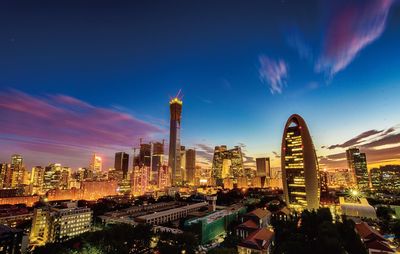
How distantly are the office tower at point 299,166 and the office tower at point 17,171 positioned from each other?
17126 cm

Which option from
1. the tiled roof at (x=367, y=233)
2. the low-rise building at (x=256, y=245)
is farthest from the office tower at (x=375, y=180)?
the low-rise building at (x=256, y=245)

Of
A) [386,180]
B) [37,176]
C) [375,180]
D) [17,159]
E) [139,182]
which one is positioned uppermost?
[17,159]

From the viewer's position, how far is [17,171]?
16112 cm

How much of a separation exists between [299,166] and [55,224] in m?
69.7

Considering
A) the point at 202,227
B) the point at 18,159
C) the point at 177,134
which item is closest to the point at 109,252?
the point at 202,227

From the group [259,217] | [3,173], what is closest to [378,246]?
[259,217]

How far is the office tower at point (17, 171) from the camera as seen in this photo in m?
155

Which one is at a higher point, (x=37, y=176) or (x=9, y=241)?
(x=37, y=176)

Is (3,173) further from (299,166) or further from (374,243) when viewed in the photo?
(374,243)

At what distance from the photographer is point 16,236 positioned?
32.9 meters

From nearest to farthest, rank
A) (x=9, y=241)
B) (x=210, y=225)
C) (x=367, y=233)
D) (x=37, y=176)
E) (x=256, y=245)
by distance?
1. (x=9, y=241)
2. (x=256, y=245)
3. (x=367, y=233)
4. (x=210, y=225)
5. (x=37, y=176)

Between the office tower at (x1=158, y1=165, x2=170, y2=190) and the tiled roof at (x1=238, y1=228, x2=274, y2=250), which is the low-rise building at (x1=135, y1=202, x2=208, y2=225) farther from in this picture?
the office tower at (x1=158, y1=165, x2=170, y2=190)

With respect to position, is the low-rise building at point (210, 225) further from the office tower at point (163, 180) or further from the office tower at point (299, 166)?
the office tower at point (163, 180)

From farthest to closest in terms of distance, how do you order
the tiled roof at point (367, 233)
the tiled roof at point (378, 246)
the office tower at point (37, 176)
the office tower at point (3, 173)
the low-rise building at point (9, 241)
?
1. the office tower at point (37, 176)
2. the office tower at point (3, 173)
3. the tiled roof at point (367, 233)
4. the low-rise building at point (9, 241)
5. the tiled roof at point (378, 246)
